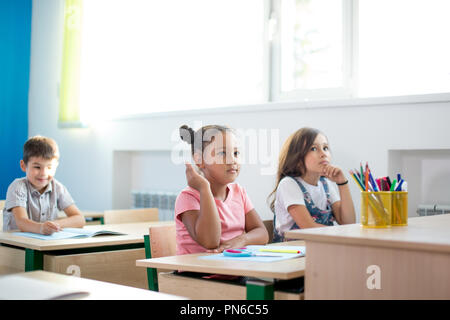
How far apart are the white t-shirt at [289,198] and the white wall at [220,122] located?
0.56 meters

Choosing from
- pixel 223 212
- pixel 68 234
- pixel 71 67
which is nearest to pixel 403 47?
pixel 223 212

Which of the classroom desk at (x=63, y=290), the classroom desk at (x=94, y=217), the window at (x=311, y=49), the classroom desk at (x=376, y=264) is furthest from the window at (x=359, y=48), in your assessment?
the classroom desk at (x=63, y=290)

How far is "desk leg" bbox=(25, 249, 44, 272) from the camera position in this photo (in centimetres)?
228

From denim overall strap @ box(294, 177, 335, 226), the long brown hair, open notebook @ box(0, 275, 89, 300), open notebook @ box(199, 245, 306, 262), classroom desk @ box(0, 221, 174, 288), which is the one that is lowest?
classroom desk @ box(0, 221, 174, 288)

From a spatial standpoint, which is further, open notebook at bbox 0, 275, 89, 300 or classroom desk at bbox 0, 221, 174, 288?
classroom desk at bbox 0, 221, 174, 288

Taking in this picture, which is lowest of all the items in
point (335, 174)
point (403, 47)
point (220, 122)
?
point (335, 174)

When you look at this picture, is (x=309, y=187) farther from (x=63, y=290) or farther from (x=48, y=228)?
(x=63, y=290)

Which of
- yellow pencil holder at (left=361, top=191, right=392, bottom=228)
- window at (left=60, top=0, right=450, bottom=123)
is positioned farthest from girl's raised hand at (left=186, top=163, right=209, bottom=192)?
window at (left=60, top=0, right=450, bottom=123)

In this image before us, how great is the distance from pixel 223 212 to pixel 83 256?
648 mm

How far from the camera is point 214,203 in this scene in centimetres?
200

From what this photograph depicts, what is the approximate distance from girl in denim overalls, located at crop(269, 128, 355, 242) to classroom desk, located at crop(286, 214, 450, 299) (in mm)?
1046

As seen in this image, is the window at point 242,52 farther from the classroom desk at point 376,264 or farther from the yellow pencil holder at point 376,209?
the classroom desk at point 376,264

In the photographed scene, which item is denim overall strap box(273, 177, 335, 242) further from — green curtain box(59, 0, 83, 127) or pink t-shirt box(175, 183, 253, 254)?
green curtain box(59, 0, 83, 127)

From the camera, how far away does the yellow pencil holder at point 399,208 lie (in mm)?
1684
